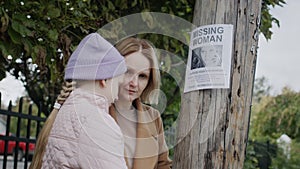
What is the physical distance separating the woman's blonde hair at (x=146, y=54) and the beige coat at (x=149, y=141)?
0.16 feet

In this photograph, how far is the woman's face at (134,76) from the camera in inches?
73.7

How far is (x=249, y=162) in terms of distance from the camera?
8781 mm

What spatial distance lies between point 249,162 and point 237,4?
7.14 metres

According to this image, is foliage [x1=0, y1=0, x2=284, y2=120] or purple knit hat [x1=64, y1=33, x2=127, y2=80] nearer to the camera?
purple knit hat [x1=64, y1=33, x2=127, y2=80]

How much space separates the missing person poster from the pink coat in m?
0.48

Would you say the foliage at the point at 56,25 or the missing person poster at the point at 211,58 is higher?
the foliage at the point at 56,25

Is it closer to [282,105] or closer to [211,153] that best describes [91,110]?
[211,153]

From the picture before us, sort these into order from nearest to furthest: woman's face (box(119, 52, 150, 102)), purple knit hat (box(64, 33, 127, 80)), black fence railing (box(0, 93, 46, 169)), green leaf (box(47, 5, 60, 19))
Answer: purple knit hat (box(64, 33, 127, 80)), woman's face (box(119, 52, 150, 102)), green leaf (box(47, 5, 60, 19)), black fence railing (box(0, 93, 46, 169))

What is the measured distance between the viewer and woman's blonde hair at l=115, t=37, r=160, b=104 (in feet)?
6.20

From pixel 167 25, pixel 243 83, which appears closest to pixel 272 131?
pixel 167 25

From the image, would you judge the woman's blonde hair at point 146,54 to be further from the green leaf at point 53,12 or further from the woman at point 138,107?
the green leaf at point 53,12

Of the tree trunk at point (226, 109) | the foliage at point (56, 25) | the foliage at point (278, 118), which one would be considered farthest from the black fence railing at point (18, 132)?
the foliage at point (278, 118)

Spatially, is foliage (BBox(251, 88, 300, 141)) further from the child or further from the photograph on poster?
the child

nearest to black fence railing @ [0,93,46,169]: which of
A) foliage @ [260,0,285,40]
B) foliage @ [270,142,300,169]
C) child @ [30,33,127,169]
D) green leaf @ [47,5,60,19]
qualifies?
green leaf @ [47,5,60,19]
